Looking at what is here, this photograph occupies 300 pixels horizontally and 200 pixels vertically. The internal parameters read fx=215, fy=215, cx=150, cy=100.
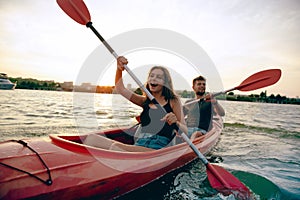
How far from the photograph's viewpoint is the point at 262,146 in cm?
555

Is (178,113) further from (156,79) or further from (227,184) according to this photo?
(227,184)

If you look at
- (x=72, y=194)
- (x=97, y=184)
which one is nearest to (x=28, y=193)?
(x=72, y=194)

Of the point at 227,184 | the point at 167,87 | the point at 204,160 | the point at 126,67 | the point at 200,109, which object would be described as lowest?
the point at 227,184

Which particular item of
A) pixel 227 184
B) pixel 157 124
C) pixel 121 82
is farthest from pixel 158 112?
pixel 227 184

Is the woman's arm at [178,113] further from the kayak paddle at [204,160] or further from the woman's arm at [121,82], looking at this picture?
the woman's arm at [121,82]

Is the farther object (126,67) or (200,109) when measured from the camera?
(200,109)

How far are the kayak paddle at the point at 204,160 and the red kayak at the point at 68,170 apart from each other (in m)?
0.63

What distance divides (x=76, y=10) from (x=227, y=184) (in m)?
3.35

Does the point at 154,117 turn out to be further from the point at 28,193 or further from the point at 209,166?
the point at 28,193

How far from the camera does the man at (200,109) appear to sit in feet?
15.8

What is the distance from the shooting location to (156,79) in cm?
293

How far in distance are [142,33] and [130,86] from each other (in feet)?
5.42

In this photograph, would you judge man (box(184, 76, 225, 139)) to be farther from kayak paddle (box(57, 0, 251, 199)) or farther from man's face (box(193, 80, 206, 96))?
kayak paddle (box(57, 0, 251, 199))

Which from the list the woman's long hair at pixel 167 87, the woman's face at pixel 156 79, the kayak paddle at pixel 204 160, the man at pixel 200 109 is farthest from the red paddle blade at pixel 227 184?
the man at pixel 200 109
